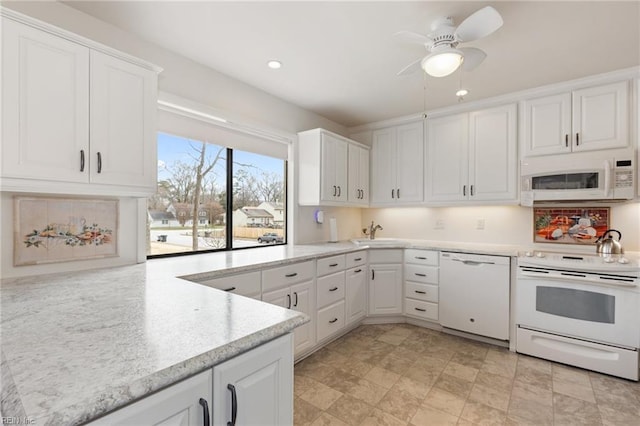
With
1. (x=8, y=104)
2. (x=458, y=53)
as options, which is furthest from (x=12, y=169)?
(x=458, y=53)

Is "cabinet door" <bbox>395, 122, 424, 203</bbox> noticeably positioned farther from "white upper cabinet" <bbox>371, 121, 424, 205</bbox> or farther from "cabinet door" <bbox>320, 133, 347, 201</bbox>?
"cabinet door" <bbox>320, 133, 347, 201</bbox>

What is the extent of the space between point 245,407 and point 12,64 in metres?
1.82

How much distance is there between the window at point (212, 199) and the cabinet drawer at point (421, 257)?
1.49 m

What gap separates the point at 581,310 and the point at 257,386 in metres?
2.83

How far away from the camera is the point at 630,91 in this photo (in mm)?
2578

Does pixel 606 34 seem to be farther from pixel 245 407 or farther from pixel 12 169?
pixel 12 169

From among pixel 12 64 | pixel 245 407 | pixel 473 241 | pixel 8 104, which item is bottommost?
pixel 245 407

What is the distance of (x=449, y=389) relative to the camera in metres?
2.17

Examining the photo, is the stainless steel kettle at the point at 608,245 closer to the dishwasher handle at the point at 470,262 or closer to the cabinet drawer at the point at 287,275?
the dishwasher handle at the point at 470,262

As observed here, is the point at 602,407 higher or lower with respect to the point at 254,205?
lower

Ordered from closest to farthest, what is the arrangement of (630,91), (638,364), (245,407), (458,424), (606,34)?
(245,407), (458,424), (606,34), (638,364), (630,91)

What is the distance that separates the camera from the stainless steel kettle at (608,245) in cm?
263

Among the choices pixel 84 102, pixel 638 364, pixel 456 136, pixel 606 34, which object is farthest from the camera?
pixel 456 136

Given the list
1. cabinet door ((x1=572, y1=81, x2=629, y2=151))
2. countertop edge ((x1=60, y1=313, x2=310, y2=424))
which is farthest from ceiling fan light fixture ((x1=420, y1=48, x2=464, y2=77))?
countertop edge ((x1=60, y1=313, x2=310, y2=424))
